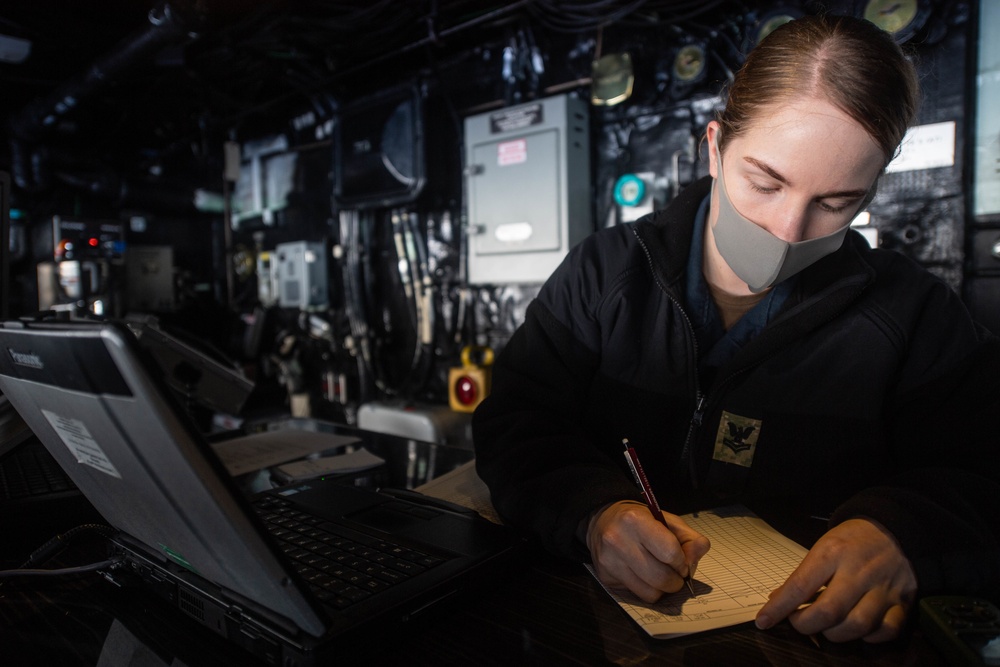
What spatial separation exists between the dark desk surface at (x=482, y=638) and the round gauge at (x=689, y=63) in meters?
2.17

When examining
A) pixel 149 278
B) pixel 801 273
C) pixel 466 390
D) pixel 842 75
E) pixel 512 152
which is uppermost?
pixel 512 152

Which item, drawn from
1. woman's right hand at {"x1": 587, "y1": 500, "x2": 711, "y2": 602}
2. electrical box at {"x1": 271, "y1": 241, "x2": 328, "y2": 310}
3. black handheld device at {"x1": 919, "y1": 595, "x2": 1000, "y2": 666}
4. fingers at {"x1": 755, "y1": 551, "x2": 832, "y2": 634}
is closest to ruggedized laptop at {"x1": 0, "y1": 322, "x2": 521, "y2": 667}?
woman's right hand at {"x1": 587, "y1": 500, "x2": 711, "y2": 602}

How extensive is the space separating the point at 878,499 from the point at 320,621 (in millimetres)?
628

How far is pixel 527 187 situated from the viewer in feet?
8.48

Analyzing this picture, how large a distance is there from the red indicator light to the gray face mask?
1.81 metres

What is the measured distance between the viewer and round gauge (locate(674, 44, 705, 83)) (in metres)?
2.32

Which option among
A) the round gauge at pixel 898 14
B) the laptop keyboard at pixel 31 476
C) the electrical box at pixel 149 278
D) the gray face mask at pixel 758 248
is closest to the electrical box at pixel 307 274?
the electrical box at pixel 149 278

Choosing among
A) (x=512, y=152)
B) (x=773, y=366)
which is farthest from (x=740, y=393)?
(x=512, y=152)

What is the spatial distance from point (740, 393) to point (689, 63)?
5.95ft

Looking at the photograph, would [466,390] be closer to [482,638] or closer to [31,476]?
[31,476]

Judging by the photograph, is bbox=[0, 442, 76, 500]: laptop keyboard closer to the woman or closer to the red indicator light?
the woman

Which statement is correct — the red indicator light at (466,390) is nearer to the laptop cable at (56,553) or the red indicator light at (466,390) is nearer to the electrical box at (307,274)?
the electrical box at (307,274)

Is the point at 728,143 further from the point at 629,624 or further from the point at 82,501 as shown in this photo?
the point at 82,501

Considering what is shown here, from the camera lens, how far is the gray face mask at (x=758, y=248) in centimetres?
93
